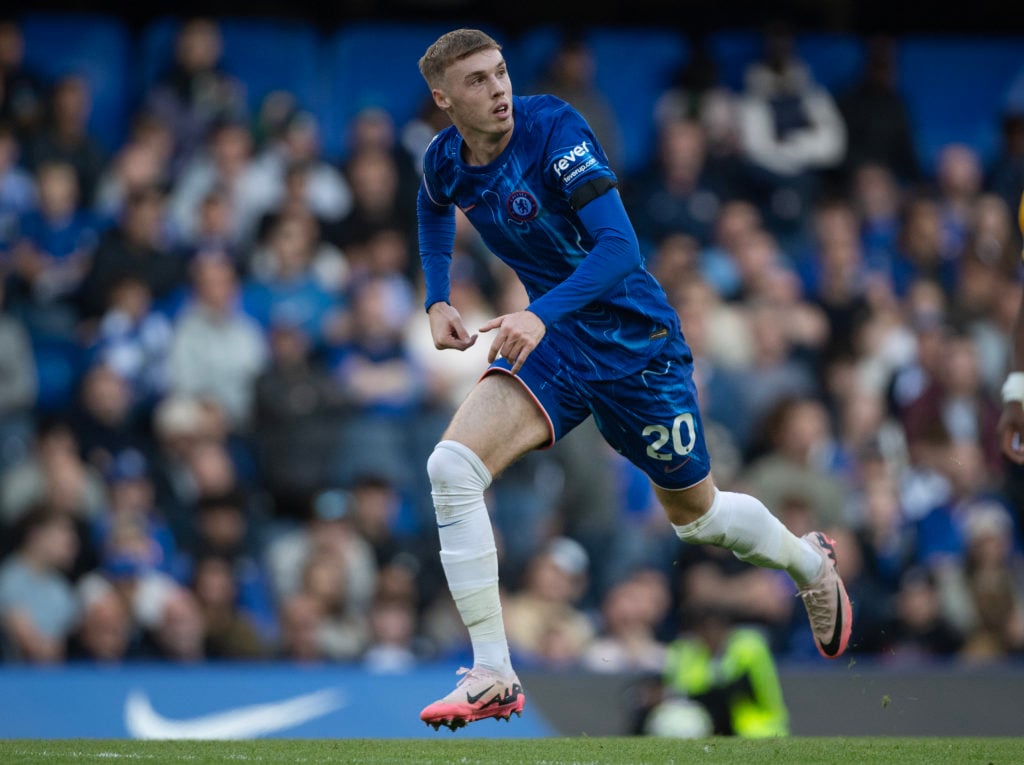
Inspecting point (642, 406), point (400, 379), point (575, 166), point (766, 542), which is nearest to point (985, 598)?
point (400, 379)

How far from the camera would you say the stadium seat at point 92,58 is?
12.9 m

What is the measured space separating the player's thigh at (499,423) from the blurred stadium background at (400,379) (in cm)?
319

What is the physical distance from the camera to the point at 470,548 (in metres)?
6.00

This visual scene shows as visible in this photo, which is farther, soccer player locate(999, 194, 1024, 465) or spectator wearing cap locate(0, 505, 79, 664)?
spectator wearing cap locate(0, 505, 79, 664)

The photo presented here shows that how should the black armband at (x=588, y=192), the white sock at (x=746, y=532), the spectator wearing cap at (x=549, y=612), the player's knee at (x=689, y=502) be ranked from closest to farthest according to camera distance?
the black armband at (x=588, y=192) → the player's knee at (x=689, y=502) → the white sock at (x=746, y=532) → the spectator wearing cap at (x=549, y=612)

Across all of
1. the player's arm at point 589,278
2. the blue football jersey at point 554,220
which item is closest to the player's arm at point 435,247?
the blue football jersey at point 554,220

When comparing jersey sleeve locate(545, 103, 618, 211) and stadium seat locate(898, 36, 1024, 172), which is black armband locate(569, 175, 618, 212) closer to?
jersey sleeve locate(545, 103, 618, 211)

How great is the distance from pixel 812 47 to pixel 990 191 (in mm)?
1990

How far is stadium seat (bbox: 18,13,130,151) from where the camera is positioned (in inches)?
506

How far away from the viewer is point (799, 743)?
22.4ft

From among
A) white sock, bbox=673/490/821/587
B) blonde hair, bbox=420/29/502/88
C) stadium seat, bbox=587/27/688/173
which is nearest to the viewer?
blonde hair, bbox=420/29/502/88

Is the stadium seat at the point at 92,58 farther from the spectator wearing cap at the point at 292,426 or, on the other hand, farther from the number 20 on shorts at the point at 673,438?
the number 20 on shorts at the point at 673,438

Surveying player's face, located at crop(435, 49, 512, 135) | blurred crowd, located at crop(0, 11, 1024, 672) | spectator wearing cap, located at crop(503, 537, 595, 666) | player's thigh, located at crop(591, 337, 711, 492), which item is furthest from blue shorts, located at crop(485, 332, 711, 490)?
spectator wearing cap, located at crop(503, 537, 595, 666)

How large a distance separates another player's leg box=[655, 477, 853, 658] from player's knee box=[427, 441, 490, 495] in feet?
2.81
